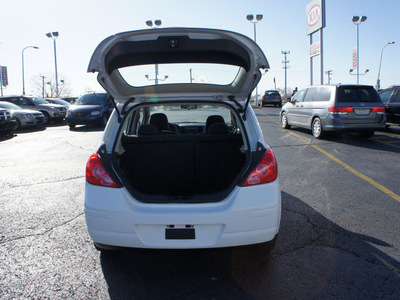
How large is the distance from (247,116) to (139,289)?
1.72m

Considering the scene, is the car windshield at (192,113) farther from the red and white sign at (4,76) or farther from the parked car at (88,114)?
the red and white sign at (4,76)

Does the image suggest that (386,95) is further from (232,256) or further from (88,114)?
(88,114)

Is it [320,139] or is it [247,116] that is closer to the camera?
[247,116]

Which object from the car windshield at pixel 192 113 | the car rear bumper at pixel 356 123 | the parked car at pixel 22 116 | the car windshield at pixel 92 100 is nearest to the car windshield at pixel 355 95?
the car rear bumper at pixel 356 123

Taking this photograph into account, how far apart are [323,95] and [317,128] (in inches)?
40.0

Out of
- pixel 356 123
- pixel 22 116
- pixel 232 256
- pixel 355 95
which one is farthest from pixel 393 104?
pixel 22 116

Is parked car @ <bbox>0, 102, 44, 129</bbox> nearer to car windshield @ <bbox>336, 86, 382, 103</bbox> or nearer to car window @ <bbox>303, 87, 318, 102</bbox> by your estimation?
car window @ <bbox>303, 87, 318, 102</bbox>

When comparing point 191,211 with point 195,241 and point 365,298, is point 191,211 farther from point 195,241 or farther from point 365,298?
point 365,298

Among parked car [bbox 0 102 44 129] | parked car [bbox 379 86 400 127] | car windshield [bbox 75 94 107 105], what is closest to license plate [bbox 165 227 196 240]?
parked car [bbox 379 86 400 127]

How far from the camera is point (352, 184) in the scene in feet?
17.0

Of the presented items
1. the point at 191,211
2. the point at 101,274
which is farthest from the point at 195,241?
the point at 101,274

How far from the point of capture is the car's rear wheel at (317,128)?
32.1 ft

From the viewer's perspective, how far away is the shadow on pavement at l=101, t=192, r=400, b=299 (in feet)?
7.69

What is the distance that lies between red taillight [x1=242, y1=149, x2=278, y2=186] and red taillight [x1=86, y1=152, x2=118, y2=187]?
1.06 m
